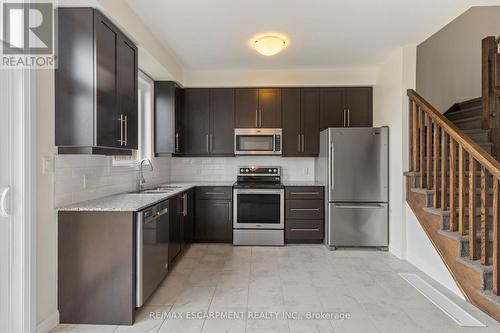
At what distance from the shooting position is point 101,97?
7.35 ft

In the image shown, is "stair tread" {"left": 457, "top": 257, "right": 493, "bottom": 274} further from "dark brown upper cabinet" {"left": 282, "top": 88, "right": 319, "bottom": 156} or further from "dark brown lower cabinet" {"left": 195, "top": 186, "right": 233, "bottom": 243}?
"dark brown lower cabinet" {"left": 195, "top": 186, "right": 233, "bottom": 243}

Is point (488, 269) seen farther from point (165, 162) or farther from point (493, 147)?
A: point (165, 162)

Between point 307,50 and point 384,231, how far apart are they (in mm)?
2641

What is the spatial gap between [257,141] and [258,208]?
106 cm

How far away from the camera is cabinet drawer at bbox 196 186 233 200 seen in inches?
171

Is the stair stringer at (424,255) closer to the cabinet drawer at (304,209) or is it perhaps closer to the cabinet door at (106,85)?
the cabinet drawer at (304,209)

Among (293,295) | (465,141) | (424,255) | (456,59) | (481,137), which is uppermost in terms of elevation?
(456,59)

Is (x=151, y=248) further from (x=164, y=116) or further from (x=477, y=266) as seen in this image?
(x=477, y=266)

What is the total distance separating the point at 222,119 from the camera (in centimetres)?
468

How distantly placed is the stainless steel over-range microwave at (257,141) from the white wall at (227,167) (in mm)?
341

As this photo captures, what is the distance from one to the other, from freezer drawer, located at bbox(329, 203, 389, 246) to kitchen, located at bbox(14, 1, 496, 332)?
19 millimetres

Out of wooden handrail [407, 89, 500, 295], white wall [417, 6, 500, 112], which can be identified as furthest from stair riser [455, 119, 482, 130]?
wooden handrail [407, 89, 500, 295]

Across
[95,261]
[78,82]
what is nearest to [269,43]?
[78,82]

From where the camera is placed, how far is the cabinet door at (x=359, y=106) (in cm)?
460
